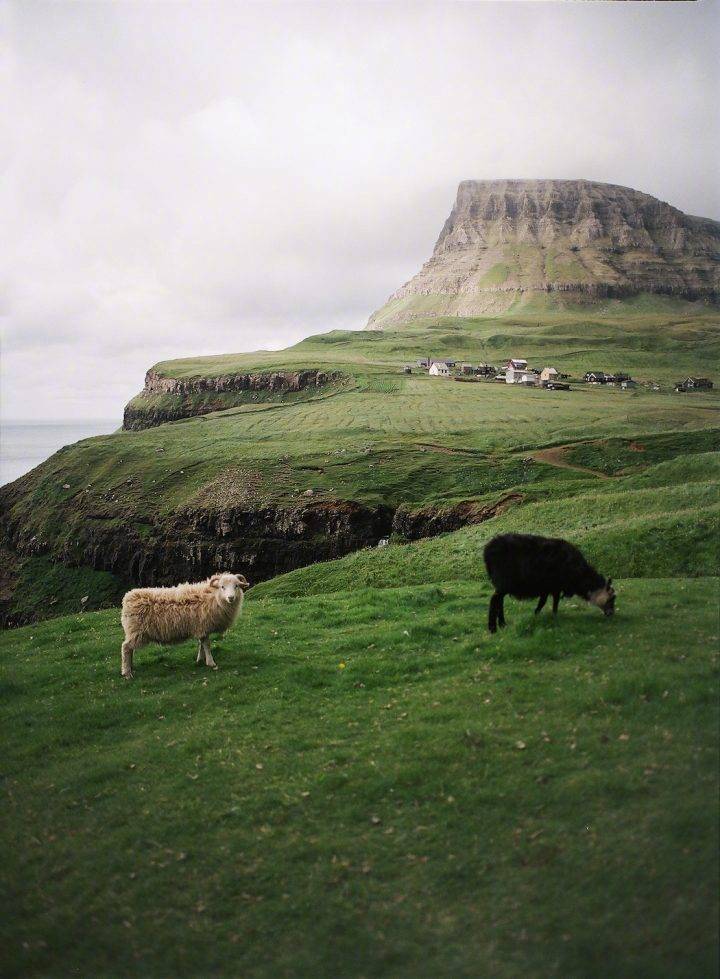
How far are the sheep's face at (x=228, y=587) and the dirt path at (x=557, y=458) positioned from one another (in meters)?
37.5

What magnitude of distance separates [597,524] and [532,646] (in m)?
14.5

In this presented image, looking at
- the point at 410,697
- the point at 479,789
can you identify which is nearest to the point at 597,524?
the point at 410,697

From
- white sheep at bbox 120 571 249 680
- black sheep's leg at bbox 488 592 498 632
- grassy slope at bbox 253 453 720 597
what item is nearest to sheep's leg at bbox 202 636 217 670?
white sheep at bbox 120 571 249 680

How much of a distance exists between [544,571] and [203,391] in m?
147

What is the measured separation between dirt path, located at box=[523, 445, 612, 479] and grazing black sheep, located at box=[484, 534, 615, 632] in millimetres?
34755

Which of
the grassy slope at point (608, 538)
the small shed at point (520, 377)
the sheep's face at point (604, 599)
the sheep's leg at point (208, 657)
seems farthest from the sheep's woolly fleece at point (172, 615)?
the small shed at point (520, 377)

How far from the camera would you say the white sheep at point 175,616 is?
1692 centimetres

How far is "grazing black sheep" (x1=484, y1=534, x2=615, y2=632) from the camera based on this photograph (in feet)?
50.6

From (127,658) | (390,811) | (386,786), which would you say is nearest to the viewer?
(390,811)

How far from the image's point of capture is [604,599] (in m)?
15.3

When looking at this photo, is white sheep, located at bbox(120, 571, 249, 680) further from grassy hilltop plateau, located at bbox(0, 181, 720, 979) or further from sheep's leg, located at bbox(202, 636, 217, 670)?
grassy hilltop plateau, located at bbox(0, 181, 720, 979)

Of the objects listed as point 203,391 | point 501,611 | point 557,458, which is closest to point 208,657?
point 501,611

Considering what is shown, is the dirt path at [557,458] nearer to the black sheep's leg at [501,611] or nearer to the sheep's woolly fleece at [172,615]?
the black sheep's leg at [501,611]

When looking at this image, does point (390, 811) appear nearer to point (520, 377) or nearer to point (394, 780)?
point (394, 780)
